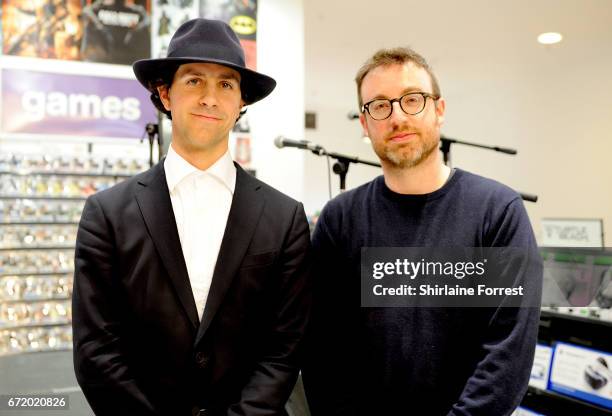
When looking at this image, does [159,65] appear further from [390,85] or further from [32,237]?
[32,237]

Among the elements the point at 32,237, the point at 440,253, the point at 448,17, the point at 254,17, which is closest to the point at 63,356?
the point at 32,237

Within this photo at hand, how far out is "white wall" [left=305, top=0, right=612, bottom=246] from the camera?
574 cm

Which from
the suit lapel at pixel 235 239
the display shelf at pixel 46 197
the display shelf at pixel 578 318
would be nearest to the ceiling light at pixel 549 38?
the display shelf at pixel 578 318

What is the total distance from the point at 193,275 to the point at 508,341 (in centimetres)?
82

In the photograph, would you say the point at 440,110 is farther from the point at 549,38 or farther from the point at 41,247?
the point at 549,38

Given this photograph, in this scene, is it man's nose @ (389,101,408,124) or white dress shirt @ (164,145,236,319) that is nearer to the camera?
white dress shirt @ (164,145,236,319)

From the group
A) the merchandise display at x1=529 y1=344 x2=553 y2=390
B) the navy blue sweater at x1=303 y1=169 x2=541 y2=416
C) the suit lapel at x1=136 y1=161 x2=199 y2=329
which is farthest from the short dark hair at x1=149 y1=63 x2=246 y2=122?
the merchandise display at x1=529 y1=344 x2=553 y2=390

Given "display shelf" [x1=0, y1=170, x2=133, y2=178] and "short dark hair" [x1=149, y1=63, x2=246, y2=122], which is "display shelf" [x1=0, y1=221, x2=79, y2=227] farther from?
"short dark hair" [x1=149, y1=63, x2=246, y2=122]

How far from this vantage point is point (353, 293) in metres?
1.56

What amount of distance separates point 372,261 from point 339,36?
5.49m

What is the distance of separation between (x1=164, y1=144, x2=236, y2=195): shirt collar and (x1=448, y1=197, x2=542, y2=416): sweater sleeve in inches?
28.9

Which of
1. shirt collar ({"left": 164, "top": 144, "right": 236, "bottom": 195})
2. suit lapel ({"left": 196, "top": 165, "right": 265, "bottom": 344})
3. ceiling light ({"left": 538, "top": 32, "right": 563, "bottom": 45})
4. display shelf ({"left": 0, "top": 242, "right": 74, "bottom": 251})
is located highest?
ceiling light ({"left": 538, "top": 32, "right": 563, "bottom": 45})

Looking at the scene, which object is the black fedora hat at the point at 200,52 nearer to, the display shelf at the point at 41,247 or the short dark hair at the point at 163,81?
the short dark hair at the point at 163,81

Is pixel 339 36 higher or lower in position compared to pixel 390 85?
higher
